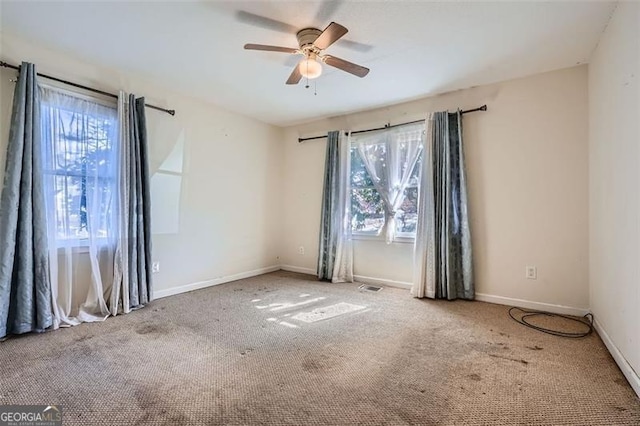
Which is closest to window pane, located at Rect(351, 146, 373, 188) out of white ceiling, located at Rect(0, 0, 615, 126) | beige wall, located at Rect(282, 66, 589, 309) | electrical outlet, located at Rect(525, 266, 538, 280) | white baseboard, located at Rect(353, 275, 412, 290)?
beige wall, located at Rect(282, 66, 589, 309)

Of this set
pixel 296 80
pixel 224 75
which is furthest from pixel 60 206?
pixel 296 80

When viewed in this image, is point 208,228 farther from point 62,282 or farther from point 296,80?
point 296,80

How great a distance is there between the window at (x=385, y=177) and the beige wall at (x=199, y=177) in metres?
1.41

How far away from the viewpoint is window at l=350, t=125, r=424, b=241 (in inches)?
152

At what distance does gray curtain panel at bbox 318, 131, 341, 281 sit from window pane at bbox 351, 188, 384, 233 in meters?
0.24

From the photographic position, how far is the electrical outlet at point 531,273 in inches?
122

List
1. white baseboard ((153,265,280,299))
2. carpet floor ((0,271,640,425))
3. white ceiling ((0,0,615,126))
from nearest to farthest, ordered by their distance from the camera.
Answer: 1. carpet floor ((0,271,640,425))
2. white ceiling ((0,0,615,126))
3. white baseboard ((153,265,280,299))

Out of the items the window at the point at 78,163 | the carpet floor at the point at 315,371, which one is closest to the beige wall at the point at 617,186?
the carpet floor at the point at 315,371

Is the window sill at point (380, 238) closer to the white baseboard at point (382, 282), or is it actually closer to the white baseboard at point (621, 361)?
the white baseboard at point (382, 282)

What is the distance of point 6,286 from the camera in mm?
2311

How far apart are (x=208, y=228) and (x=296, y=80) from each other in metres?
2.25

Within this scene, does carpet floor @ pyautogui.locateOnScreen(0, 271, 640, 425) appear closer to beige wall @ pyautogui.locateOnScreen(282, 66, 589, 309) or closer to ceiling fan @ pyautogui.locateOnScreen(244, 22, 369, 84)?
beige wall @ pyautogui.locateOnScreen(282, 66, 589, 309)

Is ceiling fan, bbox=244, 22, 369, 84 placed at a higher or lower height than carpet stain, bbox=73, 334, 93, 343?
higher

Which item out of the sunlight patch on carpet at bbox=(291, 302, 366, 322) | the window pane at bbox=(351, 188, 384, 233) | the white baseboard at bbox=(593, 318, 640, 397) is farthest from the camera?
the window pane at bbox=(351, 188, 384, 233)
